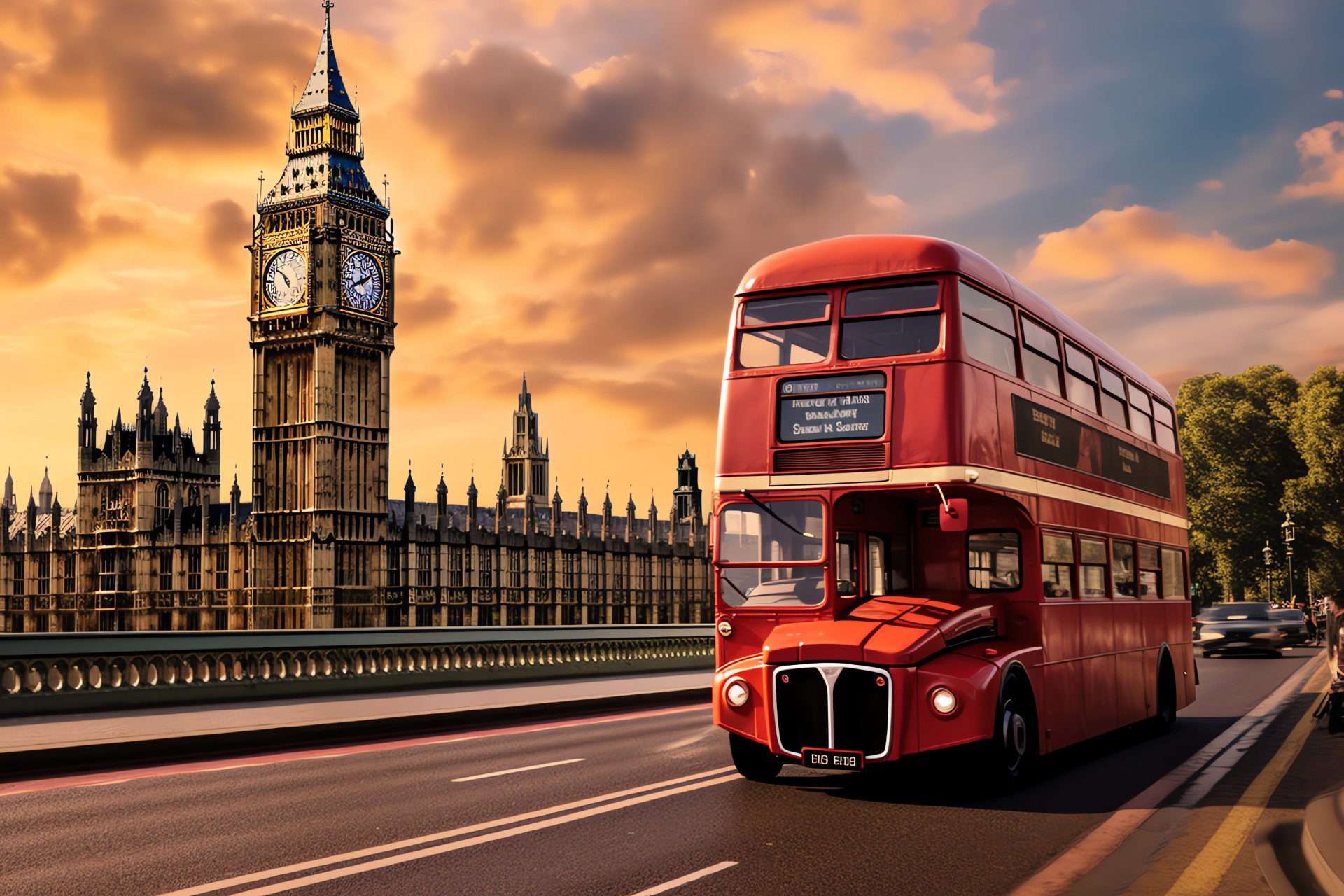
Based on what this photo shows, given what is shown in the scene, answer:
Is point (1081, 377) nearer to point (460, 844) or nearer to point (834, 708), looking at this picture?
point (834, 708)

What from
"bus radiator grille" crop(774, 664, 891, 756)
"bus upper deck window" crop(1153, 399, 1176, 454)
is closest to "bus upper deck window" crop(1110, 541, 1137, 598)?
"bus upper deck window" crop(1153, 399, 1176, 454)

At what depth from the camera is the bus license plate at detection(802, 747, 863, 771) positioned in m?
9.04

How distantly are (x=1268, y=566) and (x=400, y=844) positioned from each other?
6024 cm

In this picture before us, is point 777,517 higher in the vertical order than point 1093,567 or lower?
higher

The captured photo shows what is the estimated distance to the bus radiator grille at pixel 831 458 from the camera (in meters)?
9.93

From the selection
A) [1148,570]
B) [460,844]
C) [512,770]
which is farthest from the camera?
[1148,570]

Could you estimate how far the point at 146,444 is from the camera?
99750 mm

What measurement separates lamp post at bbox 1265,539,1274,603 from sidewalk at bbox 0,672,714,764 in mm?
36343

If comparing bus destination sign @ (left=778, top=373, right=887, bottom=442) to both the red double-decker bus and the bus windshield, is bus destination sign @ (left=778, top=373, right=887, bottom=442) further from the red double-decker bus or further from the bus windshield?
the bus windshield

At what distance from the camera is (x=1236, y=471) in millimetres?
61188

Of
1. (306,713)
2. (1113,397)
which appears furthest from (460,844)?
(1113,397)

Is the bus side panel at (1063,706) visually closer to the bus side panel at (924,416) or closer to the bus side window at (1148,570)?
the bus side panel at (924,416)

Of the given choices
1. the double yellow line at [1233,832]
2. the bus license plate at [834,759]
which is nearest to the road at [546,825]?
the bus license plate at [834,759]

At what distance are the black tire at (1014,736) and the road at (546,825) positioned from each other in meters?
0.24
